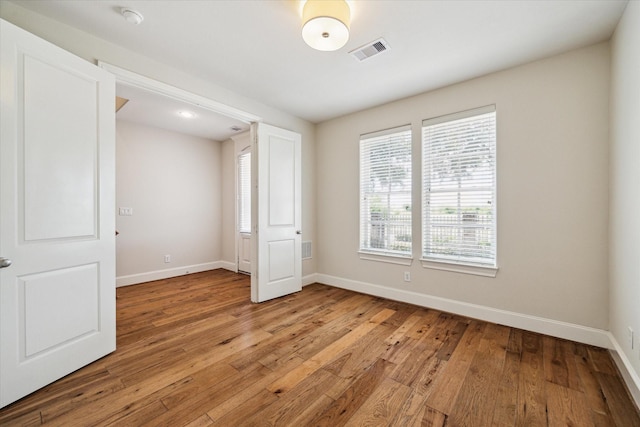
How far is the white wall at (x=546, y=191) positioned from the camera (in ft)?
8.05

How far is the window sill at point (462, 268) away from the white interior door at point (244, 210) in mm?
3438

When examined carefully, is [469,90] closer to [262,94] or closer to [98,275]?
[262,94]

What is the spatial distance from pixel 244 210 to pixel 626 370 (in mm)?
5373

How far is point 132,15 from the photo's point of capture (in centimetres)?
209

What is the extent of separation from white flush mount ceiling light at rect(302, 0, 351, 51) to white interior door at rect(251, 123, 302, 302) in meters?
1.91

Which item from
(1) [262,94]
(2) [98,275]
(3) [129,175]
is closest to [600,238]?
(1) [262,94]

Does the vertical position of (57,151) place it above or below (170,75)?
below

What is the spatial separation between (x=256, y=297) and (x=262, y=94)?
2732 mm

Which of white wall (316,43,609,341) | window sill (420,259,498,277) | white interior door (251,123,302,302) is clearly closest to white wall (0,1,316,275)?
white interior door (251,123,302,302)

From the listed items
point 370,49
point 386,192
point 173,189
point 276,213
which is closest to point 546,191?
point 386,192

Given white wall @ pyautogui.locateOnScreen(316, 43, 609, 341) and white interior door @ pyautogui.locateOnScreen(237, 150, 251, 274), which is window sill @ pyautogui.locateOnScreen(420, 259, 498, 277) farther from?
white interior door @ pyautogui.locateOnScreen(237, 150, 251, 274)

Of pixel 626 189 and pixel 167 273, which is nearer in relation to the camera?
pixel 626 189

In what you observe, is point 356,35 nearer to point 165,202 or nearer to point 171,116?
point 171,116

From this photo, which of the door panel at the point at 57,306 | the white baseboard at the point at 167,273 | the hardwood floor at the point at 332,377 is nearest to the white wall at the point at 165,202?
the white baseboard at the point at 167,273
